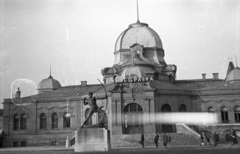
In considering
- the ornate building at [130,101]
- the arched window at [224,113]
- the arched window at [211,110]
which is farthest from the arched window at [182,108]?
the arched window at [224,113]

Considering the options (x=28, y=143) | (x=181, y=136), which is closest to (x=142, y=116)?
(x=181, y=136)

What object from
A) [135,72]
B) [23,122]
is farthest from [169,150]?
[23,122]

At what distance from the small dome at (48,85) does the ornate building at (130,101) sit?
783 centimetres

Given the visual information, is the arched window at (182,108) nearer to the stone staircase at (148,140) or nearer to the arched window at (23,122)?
the stone staircase at (148,140)

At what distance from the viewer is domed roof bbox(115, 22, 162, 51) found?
60.3 metres

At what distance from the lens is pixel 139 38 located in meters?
60.6

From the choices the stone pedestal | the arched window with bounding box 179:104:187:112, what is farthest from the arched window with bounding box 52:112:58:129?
the stone pedestal

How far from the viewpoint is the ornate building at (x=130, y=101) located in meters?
44.0

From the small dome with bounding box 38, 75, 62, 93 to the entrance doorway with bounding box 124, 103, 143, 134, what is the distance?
96.7ft

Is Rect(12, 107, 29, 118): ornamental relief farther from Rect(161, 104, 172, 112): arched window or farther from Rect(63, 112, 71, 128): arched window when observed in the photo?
Rect(161, 104, 172, 112): arched window

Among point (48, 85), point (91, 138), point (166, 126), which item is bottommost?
point (91, 138)

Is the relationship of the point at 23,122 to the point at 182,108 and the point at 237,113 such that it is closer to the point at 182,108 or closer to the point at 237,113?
the point at 182,108

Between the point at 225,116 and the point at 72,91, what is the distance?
24401 millimetres

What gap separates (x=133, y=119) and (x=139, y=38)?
820 inches
